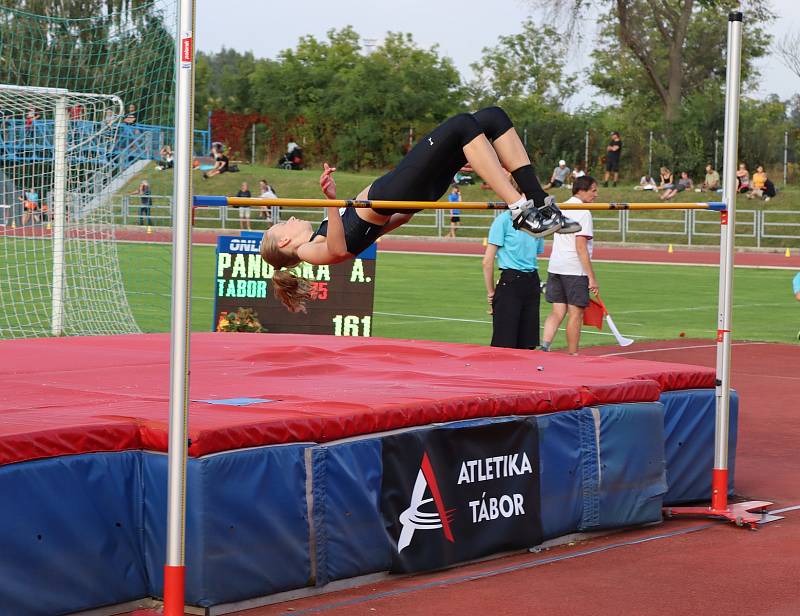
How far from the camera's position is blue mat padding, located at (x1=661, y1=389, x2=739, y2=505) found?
6.28 meters

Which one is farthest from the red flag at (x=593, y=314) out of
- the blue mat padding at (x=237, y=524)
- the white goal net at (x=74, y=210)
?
the blue mat padding at (x=237, y=524)

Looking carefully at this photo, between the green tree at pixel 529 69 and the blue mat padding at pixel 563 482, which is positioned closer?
the blue mat padding at pixel 563 482

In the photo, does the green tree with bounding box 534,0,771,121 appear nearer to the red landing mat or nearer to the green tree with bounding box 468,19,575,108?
the green tree with bounding box 468,19,575,108

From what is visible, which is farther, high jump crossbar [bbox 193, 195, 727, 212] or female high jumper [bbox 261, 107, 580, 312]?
female high jumper [bbox 261, 107, 580, 312]

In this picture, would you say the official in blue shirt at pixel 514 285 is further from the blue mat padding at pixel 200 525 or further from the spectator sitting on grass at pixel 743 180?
the spectator sitting on grass at pixel 743 180

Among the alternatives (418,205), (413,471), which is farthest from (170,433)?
(418,205)

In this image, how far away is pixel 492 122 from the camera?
558 centimetres

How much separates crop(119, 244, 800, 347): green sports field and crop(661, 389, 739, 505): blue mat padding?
653 centimetres

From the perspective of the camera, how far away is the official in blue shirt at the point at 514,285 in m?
9.37

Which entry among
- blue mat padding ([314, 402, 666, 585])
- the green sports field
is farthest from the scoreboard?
blue mat padding ([314, 402, 666, 585])

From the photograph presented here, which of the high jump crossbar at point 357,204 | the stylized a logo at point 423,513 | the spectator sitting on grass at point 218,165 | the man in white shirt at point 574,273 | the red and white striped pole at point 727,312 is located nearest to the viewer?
the high jump crossbar at point 357,204

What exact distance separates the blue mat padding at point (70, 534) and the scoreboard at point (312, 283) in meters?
6.92

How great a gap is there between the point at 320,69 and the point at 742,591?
52.6 m

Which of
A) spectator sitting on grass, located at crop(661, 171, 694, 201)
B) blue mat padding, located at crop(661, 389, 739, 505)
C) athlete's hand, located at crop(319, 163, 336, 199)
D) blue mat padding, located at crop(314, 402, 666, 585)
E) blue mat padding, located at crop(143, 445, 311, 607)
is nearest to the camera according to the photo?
blue mat padding, located at crop(143, 445, 311, 607)
